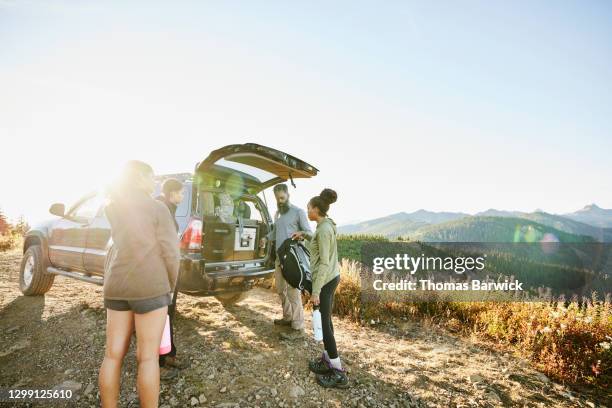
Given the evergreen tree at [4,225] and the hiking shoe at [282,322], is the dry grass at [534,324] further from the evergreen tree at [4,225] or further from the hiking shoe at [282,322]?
the evergreen tree at [4,225]

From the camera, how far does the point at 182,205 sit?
4234 mm

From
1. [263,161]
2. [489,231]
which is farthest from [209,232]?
[489,231]

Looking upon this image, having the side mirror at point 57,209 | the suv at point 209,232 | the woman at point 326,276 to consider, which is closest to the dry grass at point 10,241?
the suv at point 209,232

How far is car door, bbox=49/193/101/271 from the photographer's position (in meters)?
5.06

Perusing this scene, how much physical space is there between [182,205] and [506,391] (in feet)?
14.8

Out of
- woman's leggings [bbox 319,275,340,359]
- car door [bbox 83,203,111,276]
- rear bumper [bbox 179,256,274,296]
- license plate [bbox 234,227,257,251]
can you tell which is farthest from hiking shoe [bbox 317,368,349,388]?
car door [bbox 83,203,111,276]

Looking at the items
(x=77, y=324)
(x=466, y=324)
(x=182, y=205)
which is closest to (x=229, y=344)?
(x=182, y=205)

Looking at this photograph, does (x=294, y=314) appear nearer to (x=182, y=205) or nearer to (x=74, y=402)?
(x=182, y=205)

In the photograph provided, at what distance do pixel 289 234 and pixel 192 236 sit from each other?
4.24 ft

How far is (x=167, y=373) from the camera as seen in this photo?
3.28 metres

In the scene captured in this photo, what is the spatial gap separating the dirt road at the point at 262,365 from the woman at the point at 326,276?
174 millimetres

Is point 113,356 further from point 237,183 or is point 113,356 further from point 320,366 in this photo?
point 237,183

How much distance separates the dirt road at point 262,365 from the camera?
313cm

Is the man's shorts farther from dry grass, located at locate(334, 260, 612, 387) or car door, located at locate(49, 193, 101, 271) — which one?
dry grass, located at locate(334, 260, 612, 387)
